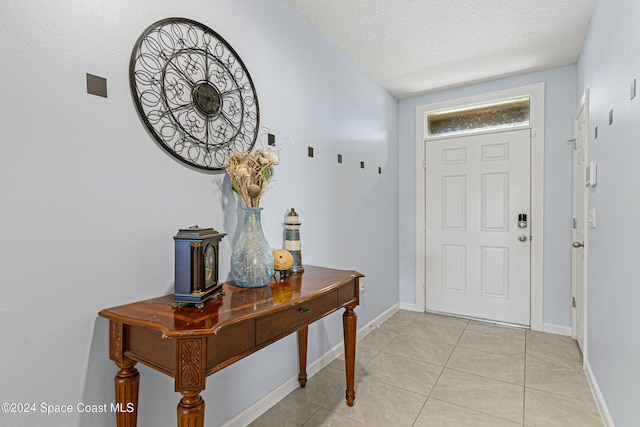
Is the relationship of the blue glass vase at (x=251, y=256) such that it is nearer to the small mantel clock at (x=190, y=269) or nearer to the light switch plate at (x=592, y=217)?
the small mantel clock at (x=190, y=269)

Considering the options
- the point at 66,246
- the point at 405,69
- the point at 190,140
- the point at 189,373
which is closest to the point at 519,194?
Answer: the point at 405,69

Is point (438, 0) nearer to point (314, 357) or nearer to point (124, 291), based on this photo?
point (124, 291)

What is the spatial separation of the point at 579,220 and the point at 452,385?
1.77 meters

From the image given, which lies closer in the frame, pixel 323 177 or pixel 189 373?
pixel 189 373

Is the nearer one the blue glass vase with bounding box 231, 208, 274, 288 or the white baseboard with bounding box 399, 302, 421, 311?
the blue glass vase with bounding box 231, 208, 274, 288

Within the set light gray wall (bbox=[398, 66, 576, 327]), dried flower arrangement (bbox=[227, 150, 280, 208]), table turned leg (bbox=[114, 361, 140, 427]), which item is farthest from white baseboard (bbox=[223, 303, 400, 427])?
light gray wall (bbox=[398, 66, 576, 327])

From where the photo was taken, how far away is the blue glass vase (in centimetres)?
152

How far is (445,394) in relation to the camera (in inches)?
83.4

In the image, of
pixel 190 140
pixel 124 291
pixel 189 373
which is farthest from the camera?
pixel 190 140

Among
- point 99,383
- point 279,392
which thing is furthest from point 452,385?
point 99,383

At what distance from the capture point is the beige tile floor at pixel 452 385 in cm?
187

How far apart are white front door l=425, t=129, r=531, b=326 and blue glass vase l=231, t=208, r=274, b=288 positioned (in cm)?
267

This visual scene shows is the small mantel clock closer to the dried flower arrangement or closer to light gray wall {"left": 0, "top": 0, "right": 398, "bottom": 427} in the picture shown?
light gray wall {"left": 0, "top": 0, "right": 398, "bottom": 427}

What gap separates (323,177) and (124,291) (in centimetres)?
155
